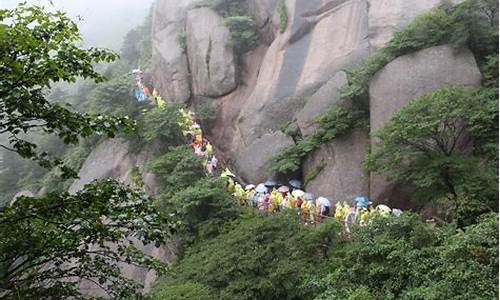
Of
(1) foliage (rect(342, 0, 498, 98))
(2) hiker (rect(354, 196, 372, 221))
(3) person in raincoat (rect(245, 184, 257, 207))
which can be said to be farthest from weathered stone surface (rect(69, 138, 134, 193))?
(2) hiker (rect(354, 196, 372, 221))

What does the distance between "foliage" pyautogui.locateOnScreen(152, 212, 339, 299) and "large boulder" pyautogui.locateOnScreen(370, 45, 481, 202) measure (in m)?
4.03

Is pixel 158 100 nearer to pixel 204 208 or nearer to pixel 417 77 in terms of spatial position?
pixel 204 208

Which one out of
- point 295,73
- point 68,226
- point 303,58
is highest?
point 68,226

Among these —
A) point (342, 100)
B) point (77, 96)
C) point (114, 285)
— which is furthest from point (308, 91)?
point (77, 96)

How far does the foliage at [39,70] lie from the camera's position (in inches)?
165

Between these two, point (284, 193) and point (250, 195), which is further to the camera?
point (284, 193)

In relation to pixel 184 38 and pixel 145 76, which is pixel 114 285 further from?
pixel 145 76

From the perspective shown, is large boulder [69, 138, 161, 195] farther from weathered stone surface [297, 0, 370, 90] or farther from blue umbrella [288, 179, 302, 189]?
weathered stone surface [297, 0, 370, 90]

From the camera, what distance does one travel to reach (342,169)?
16078 millimetres

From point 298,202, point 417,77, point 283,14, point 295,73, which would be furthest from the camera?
point 283,14

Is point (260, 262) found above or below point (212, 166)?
above

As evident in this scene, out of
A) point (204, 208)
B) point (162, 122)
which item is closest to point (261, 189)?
point (204, 208)

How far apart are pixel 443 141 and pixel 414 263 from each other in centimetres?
428

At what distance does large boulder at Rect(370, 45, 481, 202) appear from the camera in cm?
1462
